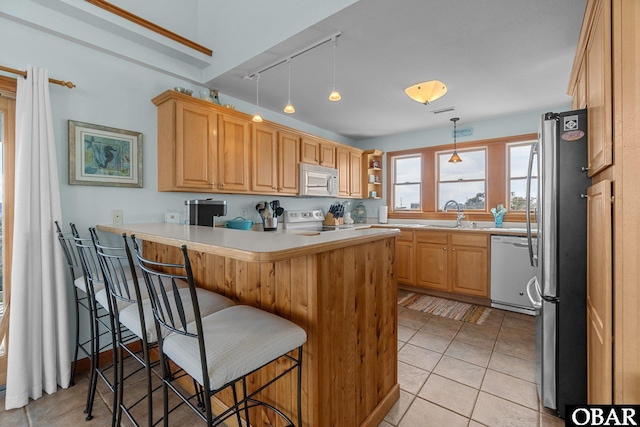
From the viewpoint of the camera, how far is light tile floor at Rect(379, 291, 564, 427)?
1.69 m

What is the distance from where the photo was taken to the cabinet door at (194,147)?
2.51 m

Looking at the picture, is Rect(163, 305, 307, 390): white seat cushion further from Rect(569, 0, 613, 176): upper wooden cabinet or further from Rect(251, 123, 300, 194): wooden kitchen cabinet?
Rect(251, 123, 300, 194): wooden kitchen cabinet

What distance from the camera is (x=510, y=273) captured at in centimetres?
335

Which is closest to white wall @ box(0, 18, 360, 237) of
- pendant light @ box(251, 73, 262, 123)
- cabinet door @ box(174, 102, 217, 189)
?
cabinet door @ box(174, 102, 217, 189)

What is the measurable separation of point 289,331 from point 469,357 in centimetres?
196

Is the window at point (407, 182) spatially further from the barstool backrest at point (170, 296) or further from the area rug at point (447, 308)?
the barstool backrest at point (170, 296)

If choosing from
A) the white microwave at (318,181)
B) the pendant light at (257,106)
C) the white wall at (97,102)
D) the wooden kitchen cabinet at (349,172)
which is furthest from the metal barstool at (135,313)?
the wooden kitchen cabinet at (349,172)

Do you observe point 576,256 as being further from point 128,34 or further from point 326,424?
point 128,34

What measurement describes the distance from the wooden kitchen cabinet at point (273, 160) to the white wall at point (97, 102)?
777mm

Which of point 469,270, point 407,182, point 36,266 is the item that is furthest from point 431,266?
point 36,266

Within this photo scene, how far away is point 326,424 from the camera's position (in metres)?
1.28

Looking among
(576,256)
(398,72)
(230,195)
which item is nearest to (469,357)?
(576,256)

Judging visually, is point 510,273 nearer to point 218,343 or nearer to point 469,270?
point 469,270

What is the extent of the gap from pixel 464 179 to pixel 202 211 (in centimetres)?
371
